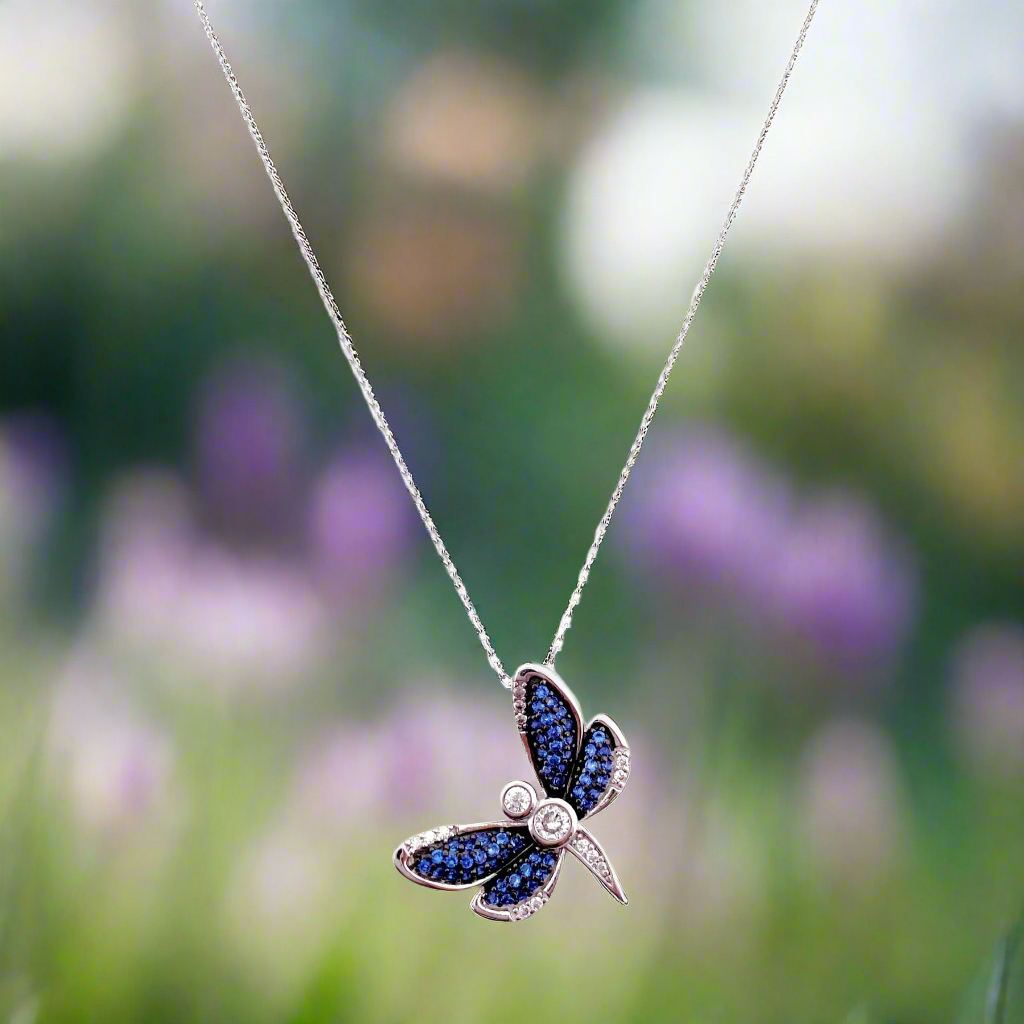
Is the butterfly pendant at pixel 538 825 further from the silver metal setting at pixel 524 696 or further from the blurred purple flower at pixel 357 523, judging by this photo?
the blurred purple flower at pixel 357 523

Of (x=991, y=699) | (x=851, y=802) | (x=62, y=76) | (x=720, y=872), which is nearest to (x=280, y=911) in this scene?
(x=720, y=872)

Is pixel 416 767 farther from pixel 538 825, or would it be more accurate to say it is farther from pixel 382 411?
pixel 382 411

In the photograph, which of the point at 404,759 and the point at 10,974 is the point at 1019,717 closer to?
the point at 404,759

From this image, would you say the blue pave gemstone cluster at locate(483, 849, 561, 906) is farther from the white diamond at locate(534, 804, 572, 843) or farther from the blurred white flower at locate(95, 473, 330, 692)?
the blurred white flower at locate(95, 473, 330, 692)

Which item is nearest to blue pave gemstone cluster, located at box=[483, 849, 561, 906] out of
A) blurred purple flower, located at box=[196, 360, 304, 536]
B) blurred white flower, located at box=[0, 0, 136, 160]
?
blurred purple flower, located at box=[196, 360, 304, 536]

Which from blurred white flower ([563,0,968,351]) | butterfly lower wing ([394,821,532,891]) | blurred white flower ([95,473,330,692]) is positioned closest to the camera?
butterfly lower wing ([394,821,532,891])

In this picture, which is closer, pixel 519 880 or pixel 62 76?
pixel 519 880
